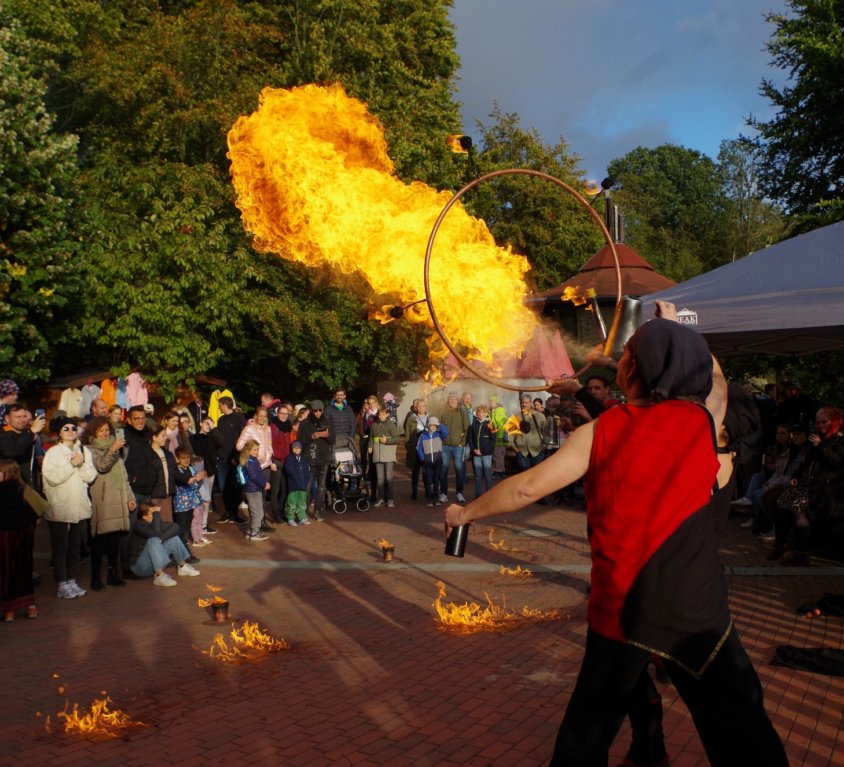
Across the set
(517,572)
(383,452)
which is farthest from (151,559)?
(383,452)

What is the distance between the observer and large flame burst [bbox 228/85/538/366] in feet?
25.3

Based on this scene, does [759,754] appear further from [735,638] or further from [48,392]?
[48,392]

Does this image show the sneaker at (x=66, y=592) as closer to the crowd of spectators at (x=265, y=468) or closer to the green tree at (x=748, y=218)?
the crowd of spectators at (x=265, y=468)

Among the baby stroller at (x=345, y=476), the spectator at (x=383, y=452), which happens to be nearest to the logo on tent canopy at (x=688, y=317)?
the spectator at (x=383, y=452)

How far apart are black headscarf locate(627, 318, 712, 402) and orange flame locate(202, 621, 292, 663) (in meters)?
4.66

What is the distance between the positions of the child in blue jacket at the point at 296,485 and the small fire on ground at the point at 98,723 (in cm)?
783

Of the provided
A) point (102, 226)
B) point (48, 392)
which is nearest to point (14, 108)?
point (102, 226)

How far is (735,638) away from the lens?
279 cm

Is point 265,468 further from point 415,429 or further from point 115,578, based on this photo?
point 115,578

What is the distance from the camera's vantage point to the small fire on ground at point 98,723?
502 centimetres

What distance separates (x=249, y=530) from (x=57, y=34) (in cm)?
1391

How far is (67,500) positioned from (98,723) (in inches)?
158

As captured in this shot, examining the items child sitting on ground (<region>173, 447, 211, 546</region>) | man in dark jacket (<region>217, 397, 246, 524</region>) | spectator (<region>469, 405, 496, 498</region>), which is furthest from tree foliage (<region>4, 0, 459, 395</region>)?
child sitting on ground (<region>173, 447, 211, 546</region>)

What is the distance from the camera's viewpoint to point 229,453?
1373cm
